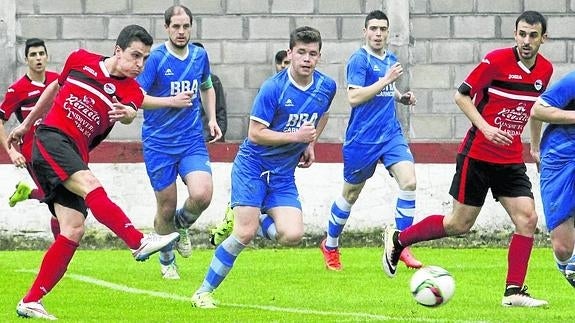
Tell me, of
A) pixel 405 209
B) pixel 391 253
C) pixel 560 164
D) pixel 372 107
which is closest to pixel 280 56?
pixel 372 107

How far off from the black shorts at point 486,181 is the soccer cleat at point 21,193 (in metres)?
5.75

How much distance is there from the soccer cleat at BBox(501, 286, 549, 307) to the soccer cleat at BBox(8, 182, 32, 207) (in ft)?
20.2

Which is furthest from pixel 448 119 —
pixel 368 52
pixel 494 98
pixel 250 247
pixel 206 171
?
pixel 494 98

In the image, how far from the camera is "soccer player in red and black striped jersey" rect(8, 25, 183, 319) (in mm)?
10406

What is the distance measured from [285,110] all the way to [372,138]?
334 centimetres

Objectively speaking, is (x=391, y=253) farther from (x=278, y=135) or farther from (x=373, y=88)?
(x=373, y=88)

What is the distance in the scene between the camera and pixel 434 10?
18922mm

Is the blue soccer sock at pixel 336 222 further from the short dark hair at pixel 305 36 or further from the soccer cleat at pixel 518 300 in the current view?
the short dark hair at pixel 305 36

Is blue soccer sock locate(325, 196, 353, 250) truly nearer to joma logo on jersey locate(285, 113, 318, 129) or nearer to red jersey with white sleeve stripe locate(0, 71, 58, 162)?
red jersey with white sleeve stripe locate(0, 71, 58, 162)

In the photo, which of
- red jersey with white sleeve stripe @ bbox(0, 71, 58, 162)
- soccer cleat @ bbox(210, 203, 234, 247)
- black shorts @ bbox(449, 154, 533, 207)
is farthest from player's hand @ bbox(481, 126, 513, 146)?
red jersey with white sleeve stripe @ bbox(0, 71, 58, 162)

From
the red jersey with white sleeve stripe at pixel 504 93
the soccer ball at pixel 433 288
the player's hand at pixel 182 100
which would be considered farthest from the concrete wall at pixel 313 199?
the soccer ball at pixel 433 288

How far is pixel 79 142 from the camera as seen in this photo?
35.2ft

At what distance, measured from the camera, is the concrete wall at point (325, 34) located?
18906 millimetres

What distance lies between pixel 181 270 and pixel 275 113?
3593 mm
